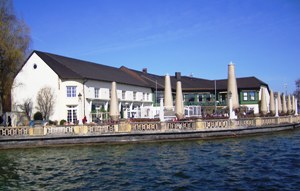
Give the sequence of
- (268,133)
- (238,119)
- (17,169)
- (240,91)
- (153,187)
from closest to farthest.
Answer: (153,187), (17,169), (238,119), (268,133), (240,91)

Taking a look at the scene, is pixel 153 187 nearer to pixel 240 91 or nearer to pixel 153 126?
pixel 153 126

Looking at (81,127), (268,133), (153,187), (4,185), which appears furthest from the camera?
(268,133)

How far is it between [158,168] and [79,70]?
1343 inches

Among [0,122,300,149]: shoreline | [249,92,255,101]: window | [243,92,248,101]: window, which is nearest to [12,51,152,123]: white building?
[0,122,300,149]: shoreline

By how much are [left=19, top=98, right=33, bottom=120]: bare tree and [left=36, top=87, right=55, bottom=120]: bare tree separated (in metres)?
1.33

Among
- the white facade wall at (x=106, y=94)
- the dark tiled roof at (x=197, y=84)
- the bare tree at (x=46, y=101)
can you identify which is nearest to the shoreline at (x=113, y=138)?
the bare tree at (x=46, y=101)

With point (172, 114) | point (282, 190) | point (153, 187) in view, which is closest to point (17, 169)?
point (153, 187)

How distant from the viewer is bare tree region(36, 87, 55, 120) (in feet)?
145

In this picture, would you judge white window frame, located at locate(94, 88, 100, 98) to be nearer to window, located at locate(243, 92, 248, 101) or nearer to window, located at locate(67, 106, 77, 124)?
window, located at locate(67, 106, 77, 124)

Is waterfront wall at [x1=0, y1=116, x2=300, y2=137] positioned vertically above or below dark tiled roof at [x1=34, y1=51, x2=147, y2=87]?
below

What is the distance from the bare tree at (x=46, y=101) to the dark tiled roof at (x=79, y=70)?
2.58m

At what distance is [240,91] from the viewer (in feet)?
218

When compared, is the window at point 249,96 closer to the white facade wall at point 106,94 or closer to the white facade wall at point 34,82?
the white facade wall at point 106,94

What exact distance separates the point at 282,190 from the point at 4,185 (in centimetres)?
1055
